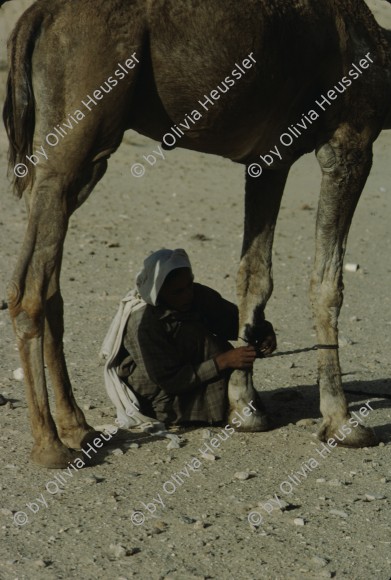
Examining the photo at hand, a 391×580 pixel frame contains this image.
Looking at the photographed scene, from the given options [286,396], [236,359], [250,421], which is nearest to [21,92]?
[236,359]

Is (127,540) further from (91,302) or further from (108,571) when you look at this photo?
(91,302)

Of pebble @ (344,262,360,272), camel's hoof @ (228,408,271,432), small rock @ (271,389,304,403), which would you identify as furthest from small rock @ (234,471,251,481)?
pebble @ (344,262,360,272)

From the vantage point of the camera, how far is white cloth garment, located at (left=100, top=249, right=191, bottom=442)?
6152 millimetres

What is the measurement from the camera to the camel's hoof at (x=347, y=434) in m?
6.11

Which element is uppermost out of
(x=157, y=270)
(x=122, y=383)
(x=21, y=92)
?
(x=21, y=92)

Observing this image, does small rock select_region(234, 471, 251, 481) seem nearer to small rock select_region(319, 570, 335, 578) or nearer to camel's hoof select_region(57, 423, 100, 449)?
camel's hoof select_region(57, 423, 100, 449)

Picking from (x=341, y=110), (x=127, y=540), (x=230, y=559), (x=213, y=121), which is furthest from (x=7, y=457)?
(x=341, y=110)

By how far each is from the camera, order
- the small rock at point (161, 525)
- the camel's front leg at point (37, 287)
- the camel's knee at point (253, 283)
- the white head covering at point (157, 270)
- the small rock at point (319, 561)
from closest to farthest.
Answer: the small rock at point (319, 561) < the small rock at point (161, 525) < the camel's front leg at point (37, 287) < the white head covering at point (157, 270) < the camel's knee at point (253, 283)

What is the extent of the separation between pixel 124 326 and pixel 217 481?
116 cm

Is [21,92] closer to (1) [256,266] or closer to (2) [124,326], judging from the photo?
(2) [124,326]

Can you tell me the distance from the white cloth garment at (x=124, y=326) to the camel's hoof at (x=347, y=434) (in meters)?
0.82

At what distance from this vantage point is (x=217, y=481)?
5605mm

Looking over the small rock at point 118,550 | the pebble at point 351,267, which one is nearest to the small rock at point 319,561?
the small rock at point 118,550

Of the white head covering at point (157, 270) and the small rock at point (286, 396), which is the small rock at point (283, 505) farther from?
the small rock at point (286, 396)
